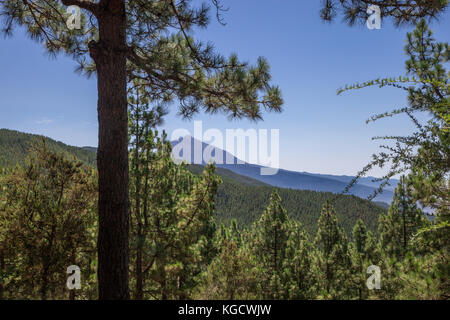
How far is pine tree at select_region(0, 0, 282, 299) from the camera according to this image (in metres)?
2.52

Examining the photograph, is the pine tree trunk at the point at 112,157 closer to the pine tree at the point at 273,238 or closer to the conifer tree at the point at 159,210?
the conifer tree at the point at 159,210

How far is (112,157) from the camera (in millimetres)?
2562

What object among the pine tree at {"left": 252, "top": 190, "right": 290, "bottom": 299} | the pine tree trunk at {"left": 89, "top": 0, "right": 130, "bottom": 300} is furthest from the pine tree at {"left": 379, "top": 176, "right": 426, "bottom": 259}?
the pine tree trunk at {"left": 89, "top": 0, "right": 130, "bottom": 300}

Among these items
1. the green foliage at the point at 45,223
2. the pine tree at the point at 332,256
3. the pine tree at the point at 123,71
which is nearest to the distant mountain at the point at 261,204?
the pine tree at the point at 332,256

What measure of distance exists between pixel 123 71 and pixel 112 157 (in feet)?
3.35

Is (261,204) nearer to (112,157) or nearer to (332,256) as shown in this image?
(332,256)

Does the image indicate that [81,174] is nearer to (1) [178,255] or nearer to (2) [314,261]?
(1) [178,255]

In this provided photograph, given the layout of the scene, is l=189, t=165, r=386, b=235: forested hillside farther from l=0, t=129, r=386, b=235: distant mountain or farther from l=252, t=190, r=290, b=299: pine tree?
l=252, t=190, r=290, b=299: pine tree

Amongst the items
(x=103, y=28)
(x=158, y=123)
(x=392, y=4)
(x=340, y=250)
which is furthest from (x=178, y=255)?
(x=340, y=250)

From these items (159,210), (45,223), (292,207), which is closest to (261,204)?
(292,207)

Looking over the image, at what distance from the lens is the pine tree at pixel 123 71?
2.52 m

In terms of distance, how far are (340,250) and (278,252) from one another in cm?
354

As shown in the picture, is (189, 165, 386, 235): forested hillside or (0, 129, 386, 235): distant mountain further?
(0, 129, 386, 235): distant mountain

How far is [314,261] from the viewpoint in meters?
13.8
